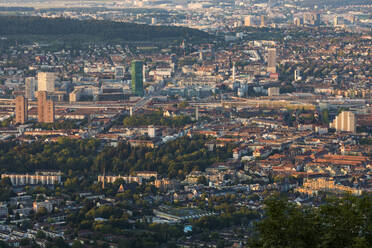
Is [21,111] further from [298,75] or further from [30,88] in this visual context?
[298,75]

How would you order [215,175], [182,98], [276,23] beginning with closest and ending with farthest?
[215,175], [182,98], [276,23]

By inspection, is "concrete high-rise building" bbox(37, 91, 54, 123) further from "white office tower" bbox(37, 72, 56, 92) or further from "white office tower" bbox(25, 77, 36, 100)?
"white office tower" bbox(37, 72, 56, 92)

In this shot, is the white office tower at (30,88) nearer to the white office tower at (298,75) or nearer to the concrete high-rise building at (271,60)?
the white office tower at (298,75)

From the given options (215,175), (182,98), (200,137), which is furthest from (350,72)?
(215,175)

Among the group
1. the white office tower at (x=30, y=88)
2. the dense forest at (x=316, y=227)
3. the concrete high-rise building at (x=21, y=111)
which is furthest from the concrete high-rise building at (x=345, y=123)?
the dense forest at (x=316, y=227)

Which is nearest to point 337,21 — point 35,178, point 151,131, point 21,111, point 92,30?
point 92,30

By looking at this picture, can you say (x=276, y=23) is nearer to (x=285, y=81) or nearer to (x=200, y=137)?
(x=285, y=81)

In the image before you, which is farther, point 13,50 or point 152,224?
point 13,50

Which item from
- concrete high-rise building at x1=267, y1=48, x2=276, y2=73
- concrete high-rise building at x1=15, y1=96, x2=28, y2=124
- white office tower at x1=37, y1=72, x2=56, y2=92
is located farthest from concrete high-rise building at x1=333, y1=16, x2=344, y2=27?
concrete high-rise building at x1=15, y1=96, x2=28, y2=124
